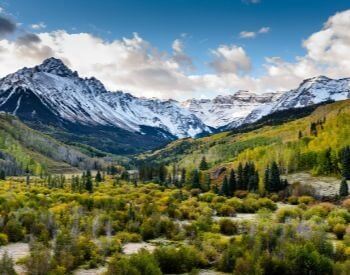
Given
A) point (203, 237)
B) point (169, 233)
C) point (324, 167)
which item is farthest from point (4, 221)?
point (324, 167)

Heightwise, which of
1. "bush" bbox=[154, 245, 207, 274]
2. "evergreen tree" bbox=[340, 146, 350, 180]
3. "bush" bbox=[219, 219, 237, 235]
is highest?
"evergreen tree" bbox=[340, 146, 350, 180]

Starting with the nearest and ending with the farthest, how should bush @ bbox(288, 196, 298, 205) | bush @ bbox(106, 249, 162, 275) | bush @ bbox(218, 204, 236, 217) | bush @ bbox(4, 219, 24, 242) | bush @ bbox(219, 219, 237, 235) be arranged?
1. bush @ bbox(106, 249, 162, 275)
2. bush @ bbox(4, 219, 24, 242)
3. bush @ bbox(219, 219, 237, 235)
4. bush @ bbox(218, 204, 236, 217)
5. bush @ bbox(288, 196, 298, 205)

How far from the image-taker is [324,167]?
15475 cm

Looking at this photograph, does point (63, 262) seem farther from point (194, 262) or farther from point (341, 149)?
point (341, 149)

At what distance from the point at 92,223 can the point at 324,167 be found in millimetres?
107595

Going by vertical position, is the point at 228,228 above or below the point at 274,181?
below

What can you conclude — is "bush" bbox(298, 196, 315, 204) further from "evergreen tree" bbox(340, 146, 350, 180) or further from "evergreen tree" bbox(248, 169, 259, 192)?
"evergreen tree" bbox(340, 146, 350, 180)

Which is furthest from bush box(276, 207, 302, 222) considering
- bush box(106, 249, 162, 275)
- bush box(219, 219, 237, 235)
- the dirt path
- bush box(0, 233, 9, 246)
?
the dirt path

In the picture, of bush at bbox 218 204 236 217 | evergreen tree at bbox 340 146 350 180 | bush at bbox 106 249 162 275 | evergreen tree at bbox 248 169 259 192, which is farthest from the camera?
evergreen tree at bbox 248 169 259 192

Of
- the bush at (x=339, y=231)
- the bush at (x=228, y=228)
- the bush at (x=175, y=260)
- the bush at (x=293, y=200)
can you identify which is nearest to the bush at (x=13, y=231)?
the bush at (x=175, y=260)

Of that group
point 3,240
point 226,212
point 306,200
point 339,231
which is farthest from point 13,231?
point 306,200

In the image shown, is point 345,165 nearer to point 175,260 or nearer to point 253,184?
point 253,184

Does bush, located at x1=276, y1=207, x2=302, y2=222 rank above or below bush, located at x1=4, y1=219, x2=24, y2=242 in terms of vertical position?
above

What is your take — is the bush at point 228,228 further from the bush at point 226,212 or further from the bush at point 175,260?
the bush at point 226,212
